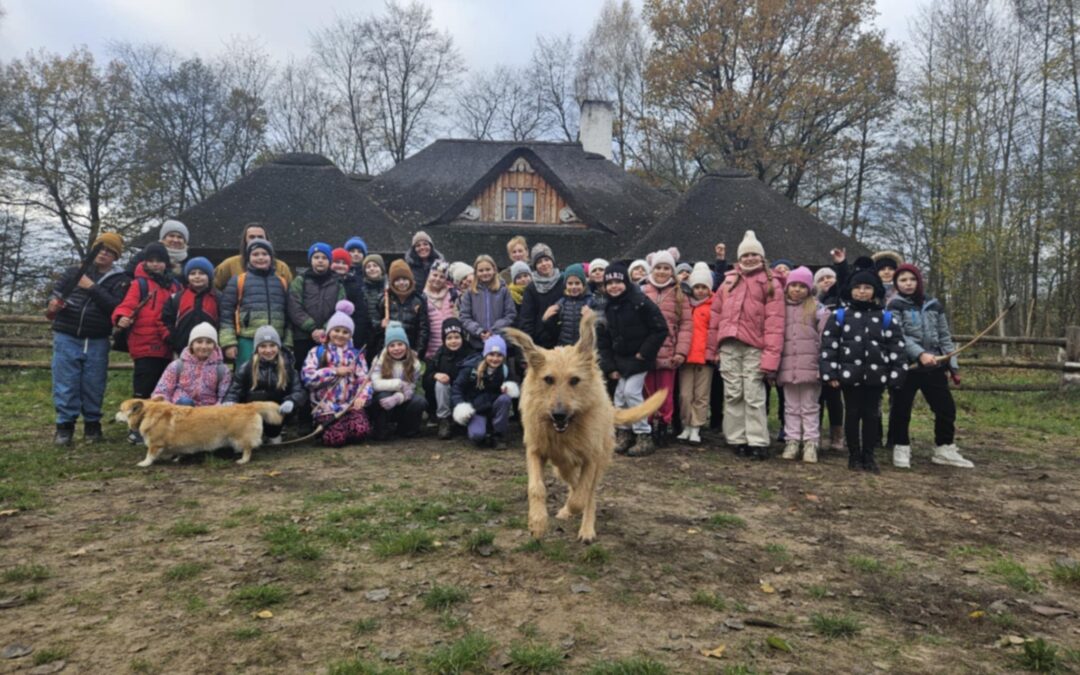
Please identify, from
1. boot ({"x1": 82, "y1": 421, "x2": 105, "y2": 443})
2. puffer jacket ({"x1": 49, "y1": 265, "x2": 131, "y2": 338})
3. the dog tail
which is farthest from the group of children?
the dog tail

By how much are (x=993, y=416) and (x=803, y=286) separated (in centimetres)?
724

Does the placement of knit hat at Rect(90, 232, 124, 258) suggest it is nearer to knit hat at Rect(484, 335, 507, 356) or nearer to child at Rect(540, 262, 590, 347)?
knit hat at Rect(484, 335, 507, 356)

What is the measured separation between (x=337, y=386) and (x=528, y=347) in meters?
3.74

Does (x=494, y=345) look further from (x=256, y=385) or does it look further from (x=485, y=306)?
(x=256, y=385)

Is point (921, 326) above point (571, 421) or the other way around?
above

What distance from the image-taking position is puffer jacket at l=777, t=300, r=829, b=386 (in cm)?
712

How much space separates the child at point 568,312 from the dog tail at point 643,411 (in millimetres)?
2426

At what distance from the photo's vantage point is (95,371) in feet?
23.0

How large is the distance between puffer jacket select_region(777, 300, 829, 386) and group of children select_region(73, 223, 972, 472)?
0.02 metres

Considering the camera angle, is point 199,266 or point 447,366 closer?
point 199,266

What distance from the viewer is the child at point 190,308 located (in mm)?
7066

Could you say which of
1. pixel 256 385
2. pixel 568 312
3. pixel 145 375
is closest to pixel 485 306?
pixel 568 312

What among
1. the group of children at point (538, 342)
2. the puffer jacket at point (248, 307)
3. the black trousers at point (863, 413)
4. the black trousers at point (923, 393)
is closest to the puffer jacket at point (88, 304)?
the group of children at point (538, 342)

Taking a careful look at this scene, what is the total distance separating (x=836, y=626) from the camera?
323cm
